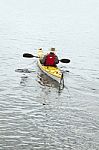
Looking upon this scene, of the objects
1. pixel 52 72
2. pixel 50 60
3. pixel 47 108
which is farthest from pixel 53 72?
pixel 47 108

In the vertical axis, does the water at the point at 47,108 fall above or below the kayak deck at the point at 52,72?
below

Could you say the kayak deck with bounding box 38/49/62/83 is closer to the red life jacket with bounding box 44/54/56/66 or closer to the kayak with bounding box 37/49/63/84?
the kayak with bounding box 37/49/63/84

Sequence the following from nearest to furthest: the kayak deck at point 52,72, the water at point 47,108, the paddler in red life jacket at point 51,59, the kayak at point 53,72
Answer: the water at point 47,108, the kayak at point 53,72, the kayak deck at point 52,72, the paddler in red life jacket at point 51,59

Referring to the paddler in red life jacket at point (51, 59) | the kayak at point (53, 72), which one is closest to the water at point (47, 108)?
the kayak at point (53, 72)

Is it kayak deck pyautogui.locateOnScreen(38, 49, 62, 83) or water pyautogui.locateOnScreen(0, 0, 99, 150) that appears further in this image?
kayak deck pyautogui.locateOnScreen(38, 49, 62, 83)

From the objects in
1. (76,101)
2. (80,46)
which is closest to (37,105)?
(76,101)

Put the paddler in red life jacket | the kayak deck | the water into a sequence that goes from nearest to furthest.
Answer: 1. the water
2. the kayak deck
3. the paddler in red life jacket

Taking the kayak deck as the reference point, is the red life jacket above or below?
above

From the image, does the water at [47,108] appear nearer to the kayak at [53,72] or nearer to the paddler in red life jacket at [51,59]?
the kayak at [53,72]

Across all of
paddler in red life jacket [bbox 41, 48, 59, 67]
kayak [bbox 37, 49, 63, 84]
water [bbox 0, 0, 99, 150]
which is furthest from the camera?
paddler in red life jacket [bbox 41, 48, 59, 67]

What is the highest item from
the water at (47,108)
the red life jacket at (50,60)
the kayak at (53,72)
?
the red life jacket at (50,60)

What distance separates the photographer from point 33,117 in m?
18.2

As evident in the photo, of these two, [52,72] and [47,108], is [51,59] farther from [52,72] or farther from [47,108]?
[47,108]

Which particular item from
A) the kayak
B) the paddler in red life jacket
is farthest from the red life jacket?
the kayak
